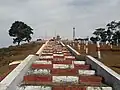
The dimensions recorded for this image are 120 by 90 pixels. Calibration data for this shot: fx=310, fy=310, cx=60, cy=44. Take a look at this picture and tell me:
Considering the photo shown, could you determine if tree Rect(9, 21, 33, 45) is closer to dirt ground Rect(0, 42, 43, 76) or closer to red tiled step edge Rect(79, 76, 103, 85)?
dirt ground Rect(0, 42, 43, 76)

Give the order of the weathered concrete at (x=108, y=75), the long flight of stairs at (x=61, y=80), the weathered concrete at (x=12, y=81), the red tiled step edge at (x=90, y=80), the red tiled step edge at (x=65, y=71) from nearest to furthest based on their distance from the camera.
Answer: the weathered concrete at (x=12, y=81) → the weathered concrete at (x=108, y=75) → the long flight of stairs at (x=61, y=80) → the red tiled step edge at (x=90, y=80) → the red tiled step edge at (x=65, y=71)

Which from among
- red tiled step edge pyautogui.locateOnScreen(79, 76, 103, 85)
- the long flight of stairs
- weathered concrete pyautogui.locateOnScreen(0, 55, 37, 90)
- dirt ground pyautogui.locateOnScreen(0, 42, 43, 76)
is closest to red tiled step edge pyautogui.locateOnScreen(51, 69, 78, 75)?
the long flight of stairs

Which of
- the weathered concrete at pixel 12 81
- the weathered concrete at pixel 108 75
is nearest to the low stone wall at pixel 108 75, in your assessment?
the weathered concrete at pixel 108 75

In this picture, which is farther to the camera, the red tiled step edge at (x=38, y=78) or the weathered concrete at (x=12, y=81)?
the red tiled step edge at (x=38, y=78)

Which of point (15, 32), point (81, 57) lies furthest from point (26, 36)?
point (81, 57)

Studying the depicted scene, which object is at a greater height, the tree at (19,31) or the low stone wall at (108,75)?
the tree at (19,31)

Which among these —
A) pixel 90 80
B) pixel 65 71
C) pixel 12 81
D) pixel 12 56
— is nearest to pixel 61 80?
pixel 90 80

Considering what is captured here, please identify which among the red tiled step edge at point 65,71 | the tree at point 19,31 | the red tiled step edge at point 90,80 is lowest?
the red tiled step edge at point 90,80

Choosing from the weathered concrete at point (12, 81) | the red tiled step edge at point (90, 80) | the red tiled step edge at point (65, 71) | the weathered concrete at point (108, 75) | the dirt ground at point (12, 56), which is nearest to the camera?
the weathered concrete at point (12, 81)

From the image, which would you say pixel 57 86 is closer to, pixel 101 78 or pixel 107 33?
pixel 101 78

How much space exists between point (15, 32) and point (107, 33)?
78.8 feet

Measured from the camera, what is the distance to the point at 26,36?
250ft

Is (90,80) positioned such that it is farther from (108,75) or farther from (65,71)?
(65,71)

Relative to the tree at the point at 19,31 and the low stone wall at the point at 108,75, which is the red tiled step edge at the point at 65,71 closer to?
the low stone wall at the point at 108,75
